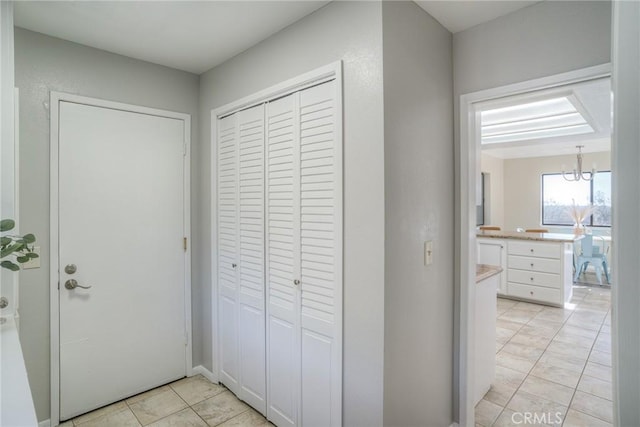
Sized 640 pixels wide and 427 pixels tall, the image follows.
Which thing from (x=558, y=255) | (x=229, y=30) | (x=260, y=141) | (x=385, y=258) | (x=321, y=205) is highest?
(x=229, y=30)

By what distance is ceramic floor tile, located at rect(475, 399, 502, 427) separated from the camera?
2.19 m

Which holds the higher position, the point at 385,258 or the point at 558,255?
the point at 385,258

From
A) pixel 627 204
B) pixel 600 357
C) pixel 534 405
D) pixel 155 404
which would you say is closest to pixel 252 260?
pixel 155 404

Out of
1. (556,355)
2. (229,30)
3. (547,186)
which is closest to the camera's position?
(229,30)

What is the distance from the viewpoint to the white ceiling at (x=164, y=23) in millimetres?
1778

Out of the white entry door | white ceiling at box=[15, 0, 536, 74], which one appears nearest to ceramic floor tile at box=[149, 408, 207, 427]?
the white entry door

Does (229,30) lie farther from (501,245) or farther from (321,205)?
(501,245)

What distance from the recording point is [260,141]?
219cm

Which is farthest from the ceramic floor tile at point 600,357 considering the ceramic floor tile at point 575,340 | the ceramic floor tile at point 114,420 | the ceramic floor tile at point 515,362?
the ceramic floor tile at point 114,420

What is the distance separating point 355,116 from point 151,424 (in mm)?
2293

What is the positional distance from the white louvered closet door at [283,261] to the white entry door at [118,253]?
38.3 inches

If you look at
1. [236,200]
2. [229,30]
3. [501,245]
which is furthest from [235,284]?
[501,245]

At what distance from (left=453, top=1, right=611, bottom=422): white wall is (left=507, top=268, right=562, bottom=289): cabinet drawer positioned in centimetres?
329

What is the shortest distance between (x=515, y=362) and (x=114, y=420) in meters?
3.21
